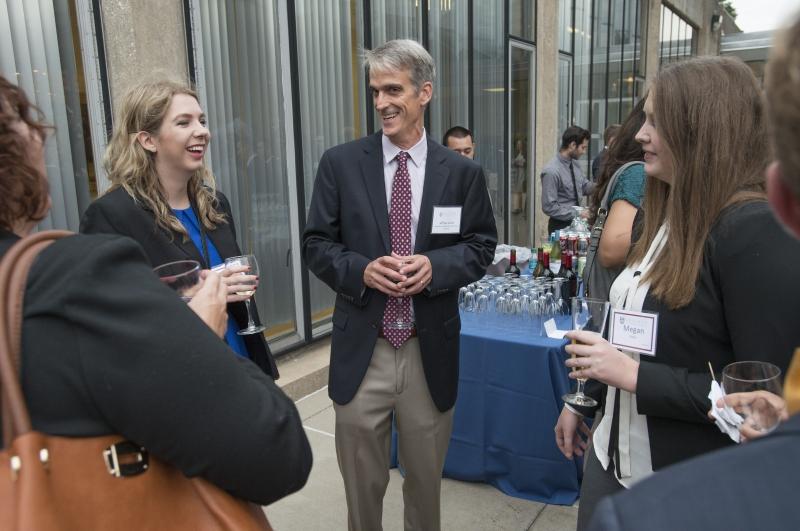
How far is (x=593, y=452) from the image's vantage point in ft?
5.82

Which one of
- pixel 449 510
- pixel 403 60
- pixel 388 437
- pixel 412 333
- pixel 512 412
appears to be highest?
pixel 403 60

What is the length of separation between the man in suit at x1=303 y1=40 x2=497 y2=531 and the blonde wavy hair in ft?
1.43

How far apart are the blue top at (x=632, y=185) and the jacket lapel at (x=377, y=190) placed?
123cm

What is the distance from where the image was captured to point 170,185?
7.13 ft

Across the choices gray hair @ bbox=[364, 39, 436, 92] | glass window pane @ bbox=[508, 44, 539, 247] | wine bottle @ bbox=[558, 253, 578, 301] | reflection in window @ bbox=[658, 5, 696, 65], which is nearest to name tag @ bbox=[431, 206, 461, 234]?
gray hair @ bbox=[364, 39, 436, 92]

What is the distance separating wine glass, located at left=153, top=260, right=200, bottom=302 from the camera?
3.78 feet

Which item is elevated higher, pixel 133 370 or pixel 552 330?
pixel 133 370

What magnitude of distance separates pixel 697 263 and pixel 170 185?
1768mm

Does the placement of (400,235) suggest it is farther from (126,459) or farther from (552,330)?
(126,459)

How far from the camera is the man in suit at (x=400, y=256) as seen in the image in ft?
7.22

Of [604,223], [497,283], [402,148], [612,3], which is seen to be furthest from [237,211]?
[612,3]

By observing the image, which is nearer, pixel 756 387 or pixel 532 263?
pixel 756 387

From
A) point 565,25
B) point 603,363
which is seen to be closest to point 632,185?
point 603,363

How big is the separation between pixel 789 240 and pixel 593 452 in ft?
2.85
